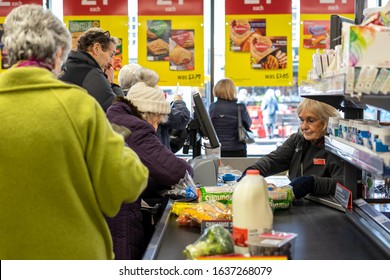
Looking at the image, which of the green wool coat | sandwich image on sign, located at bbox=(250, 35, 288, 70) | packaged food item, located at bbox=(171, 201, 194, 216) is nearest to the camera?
the green wool coat

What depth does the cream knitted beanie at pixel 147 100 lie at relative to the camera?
325cm

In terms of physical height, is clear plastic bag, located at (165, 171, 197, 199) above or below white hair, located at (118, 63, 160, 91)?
below

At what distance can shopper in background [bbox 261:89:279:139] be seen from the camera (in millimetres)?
7594

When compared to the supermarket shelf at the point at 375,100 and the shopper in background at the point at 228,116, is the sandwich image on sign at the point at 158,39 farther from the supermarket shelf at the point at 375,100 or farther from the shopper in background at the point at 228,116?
the supermarket shelf at the point at 375,100

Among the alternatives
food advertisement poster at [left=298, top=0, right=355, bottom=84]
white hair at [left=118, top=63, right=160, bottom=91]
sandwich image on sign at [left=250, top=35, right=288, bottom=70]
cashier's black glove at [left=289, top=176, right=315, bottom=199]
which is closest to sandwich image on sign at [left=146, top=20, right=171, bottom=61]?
sandwich image on sign at [left=250, top=35, right=288, bottom=70]

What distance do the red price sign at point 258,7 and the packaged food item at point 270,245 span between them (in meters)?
5.57

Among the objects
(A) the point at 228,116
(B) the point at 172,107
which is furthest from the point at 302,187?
(A) the point at 228,116

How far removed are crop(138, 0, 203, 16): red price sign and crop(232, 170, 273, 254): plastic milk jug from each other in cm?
548

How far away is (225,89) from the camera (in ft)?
22.2

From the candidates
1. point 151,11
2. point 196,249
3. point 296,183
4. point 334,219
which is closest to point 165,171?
point 296,183

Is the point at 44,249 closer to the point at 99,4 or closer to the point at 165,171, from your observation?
the point at 165,171

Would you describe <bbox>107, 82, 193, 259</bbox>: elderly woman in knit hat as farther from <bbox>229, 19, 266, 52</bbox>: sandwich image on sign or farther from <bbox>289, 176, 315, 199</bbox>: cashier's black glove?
<bbox>229, 19, 266, 52</bbox>: sandwich image on sign

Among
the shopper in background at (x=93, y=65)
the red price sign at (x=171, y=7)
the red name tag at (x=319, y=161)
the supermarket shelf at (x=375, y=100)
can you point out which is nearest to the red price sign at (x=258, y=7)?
the red price sign at (x=171, y=7)

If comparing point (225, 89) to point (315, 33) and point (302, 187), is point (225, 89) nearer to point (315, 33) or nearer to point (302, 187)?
point (315, 33)
